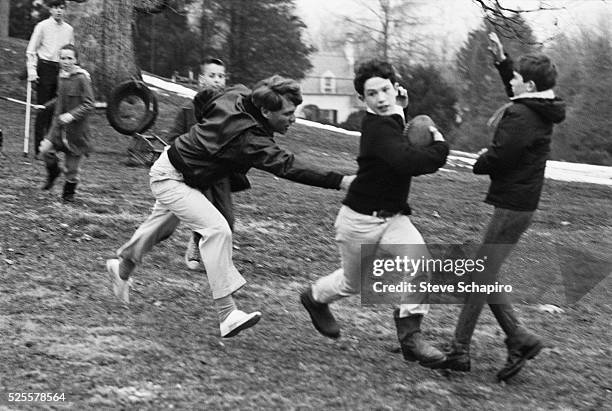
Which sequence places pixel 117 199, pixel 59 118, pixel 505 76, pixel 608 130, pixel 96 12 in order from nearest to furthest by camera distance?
pixel 505 76
pixel 59 118
pixel 117 199
pixel 96 12
pixel 608 130

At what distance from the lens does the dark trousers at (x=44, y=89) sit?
488 inches

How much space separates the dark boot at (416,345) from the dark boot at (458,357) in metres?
0.13

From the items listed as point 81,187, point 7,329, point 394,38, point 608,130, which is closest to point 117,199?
point 81,187

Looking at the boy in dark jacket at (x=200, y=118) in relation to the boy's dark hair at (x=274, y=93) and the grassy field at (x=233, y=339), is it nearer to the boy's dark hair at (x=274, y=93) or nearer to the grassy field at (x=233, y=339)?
the grassy field at (x=233, y=339)

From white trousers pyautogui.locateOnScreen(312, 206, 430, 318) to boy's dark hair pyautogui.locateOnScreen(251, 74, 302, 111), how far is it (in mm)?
716

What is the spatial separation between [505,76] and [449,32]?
5624cm

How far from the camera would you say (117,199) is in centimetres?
1066

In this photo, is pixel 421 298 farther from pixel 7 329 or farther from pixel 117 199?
pixel 117 199

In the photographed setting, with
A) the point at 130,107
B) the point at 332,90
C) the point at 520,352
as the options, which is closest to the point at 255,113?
the point at 520,352

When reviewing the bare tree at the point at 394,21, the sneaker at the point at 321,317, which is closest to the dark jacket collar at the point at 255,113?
the sneaker at the point at 321,317

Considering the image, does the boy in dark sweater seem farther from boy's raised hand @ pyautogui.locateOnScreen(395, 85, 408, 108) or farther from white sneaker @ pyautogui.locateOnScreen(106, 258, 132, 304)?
white sneaker @ pyautogui.locateOnScreen(106, 258, 132, 304)

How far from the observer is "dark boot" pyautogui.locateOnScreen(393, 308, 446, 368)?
5691 mm

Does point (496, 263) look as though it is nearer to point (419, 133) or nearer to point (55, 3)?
point (419, 133)

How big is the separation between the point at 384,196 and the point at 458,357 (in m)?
1.05
